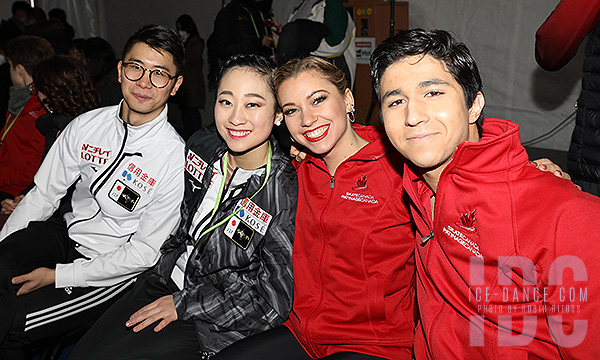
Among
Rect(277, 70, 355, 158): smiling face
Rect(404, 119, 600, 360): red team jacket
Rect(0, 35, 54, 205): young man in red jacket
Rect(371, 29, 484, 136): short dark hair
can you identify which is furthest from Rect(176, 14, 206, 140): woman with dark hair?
Rect(404, 119, 600, 360): red team jacket

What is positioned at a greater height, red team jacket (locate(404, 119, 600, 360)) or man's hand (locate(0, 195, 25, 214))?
red team jacket (locate(404, 119, 600, 360))

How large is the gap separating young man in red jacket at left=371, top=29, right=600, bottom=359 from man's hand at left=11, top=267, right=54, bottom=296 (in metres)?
1.53

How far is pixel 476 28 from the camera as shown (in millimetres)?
5055

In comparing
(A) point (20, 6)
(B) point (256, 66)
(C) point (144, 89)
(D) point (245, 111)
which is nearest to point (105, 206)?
(C) point (144, 89)

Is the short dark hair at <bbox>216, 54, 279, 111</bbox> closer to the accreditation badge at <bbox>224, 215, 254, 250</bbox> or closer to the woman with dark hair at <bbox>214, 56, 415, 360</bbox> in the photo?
the woman with dark hair at <bbox>214, 56, 415, 360</bbox>

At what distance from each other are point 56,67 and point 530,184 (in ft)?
8.09

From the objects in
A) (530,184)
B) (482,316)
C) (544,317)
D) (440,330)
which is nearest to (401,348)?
(440,330)

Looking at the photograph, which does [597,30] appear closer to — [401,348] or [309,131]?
[309,131]

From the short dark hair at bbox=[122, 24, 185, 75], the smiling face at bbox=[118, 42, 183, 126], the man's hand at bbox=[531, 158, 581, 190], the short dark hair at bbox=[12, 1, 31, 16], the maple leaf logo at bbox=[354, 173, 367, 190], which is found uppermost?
the short dark hair at bbox=[122, 24, 185, 75]

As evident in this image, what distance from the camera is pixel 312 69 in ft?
5.77

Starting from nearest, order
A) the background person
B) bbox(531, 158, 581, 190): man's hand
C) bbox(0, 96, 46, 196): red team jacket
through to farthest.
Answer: bbox(531, 158, 581, 190): man's hand → the background person → bbox(0, 96, 46, 196): red team jacket

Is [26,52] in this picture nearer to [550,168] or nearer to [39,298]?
[39,298]

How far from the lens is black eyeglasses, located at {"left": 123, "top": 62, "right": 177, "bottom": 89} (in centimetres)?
208

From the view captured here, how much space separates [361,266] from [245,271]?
0.46m
